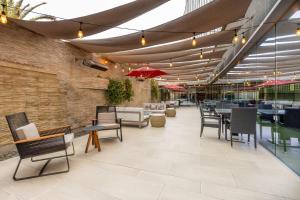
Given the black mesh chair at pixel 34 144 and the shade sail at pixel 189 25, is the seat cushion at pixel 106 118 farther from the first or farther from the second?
the shade sail at pixel 189 25

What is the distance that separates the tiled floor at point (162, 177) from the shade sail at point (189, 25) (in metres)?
3.18

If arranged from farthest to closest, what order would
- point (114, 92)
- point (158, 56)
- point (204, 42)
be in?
point (114, 92) < point (158, 56) < point (204, 42)

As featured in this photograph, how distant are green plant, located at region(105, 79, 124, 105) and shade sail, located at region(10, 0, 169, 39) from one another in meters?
3.88

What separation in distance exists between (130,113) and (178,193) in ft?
14.7

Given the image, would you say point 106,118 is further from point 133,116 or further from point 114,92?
point 114,92

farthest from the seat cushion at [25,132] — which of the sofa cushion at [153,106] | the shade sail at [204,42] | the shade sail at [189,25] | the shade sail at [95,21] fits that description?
the sofa cushion at [153,106]

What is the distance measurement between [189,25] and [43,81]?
4.64m

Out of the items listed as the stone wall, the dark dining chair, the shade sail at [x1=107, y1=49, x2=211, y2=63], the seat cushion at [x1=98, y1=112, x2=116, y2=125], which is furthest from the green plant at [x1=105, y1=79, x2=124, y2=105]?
the dark dining chair

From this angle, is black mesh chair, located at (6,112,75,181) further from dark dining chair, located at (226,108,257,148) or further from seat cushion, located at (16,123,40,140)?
dark dining chair, located at (226,108,257,148)

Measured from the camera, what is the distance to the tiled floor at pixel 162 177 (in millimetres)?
2104

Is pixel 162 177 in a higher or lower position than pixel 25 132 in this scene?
lower

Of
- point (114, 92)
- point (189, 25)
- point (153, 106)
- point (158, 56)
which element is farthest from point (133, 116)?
point (189, 25)

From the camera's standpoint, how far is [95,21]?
12.2 feet

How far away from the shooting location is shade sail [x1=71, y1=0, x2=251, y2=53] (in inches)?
129
